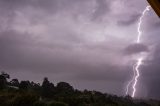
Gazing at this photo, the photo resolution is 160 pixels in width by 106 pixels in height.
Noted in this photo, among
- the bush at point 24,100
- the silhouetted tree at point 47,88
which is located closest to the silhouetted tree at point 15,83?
the silhouetted tree at point 47,88

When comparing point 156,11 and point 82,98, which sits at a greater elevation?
Answer: point 82,98

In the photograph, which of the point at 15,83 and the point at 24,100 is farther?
the point at 15,83

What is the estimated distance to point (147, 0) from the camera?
5453mm

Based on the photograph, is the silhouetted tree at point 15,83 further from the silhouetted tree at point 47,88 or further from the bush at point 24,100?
the bush at point 24,100

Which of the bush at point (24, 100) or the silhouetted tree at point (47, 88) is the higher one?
the silhouetted tree at point (47, 88)

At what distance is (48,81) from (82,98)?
3044 cm

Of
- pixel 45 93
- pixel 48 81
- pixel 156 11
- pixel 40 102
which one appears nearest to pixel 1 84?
pixel 45 93

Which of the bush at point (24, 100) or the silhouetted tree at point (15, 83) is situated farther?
the silhouetted tree at point (15, 83)

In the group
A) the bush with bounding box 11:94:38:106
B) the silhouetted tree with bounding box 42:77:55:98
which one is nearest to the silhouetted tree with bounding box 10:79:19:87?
the silhouetted tree with bounding box 42:77:55:98

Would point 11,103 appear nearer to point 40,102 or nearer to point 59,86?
point 40,102

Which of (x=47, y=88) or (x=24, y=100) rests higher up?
(x=47, y=88)

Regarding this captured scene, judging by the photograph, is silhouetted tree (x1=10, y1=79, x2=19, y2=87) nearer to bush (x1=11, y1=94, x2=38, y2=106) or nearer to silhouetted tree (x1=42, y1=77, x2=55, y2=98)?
silhouetted tree (x1=42, y1=77, x2=55, y2=98)

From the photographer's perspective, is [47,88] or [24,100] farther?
[47,88]

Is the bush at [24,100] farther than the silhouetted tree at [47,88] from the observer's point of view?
No
